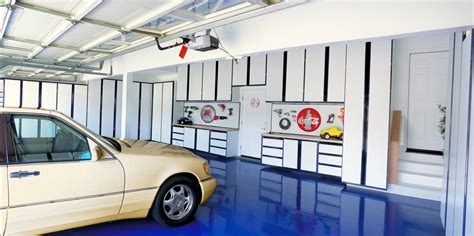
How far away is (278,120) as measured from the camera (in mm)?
7266

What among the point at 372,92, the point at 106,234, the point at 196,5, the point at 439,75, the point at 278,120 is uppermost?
the point at 196,5

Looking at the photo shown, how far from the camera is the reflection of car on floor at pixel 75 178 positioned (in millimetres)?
2340

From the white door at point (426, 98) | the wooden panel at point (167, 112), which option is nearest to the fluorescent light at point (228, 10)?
the white door at point (426, 98)

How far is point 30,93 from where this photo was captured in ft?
32.2

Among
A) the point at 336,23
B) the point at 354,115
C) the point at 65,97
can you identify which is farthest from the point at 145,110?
the point at 336,23

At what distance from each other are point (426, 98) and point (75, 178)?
5750mm

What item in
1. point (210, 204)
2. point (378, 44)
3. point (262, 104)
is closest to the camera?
point (210, 204)

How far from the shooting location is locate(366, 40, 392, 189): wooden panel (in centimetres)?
492

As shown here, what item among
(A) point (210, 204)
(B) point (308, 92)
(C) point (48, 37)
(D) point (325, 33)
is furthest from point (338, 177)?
(C) point (48, 37)

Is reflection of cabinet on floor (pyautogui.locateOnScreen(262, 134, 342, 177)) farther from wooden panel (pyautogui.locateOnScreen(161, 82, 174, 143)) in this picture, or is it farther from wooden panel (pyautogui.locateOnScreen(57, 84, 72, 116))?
wooden panel (pyautogui.locateOnScreen(57, 84, 72, 116))

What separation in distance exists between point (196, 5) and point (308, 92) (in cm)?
353

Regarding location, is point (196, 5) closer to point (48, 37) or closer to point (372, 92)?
point (48, 37)

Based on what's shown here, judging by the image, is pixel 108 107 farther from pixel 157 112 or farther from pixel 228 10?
pixel 228 10

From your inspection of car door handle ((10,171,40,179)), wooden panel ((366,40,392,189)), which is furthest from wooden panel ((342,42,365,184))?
car door handle ((10,171,40,179))
